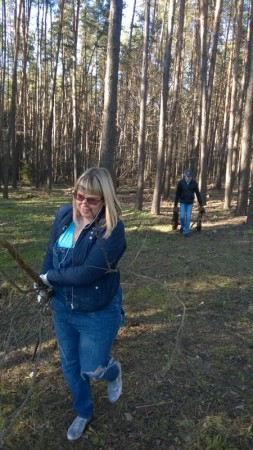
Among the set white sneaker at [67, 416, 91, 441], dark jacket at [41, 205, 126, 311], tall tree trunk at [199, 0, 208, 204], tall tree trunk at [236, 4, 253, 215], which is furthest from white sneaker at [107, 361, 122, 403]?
tall tree trunk at [199, 0, 208, 204]

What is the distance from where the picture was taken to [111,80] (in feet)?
19.1

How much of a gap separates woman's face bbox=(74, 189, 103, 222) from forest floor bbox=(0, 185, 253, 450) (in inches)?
21.5

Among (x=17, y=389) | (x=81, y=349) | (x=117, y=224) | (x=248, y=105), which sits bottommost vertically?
(x=17, y=389)

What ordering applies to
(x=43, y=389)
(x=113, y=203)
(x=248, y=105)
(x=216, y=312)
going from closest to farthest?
(x=113, y=203) → (x=43, y=389) → (x=216, y=312) → (x=248, y=105)

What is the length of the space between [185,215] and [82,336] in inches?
306

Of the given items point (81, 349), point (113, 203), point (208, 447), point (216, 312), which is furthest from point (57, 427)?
point (216, 312)

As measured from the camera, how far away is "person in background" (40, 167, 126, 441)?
94.1 inches

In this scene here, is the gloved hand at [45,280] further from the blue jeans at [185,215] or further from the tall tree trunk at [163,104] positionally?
the tall tree trunk at [163,104]

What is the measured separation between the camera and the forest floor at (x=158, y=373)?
287cm

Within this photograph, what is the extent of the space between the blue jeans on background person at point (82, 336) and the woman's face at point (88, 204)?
0.95ft

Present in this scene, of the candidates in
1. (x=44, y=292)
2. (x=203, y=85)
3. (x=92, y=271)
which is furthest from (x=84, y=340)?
(x=203, y=85)

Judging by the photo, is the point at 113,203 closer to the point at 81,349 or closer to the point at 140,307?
the point at 81,349

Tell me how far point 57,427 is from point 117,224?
1.85 meters

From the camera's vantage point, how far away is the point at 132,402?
10.8ft
